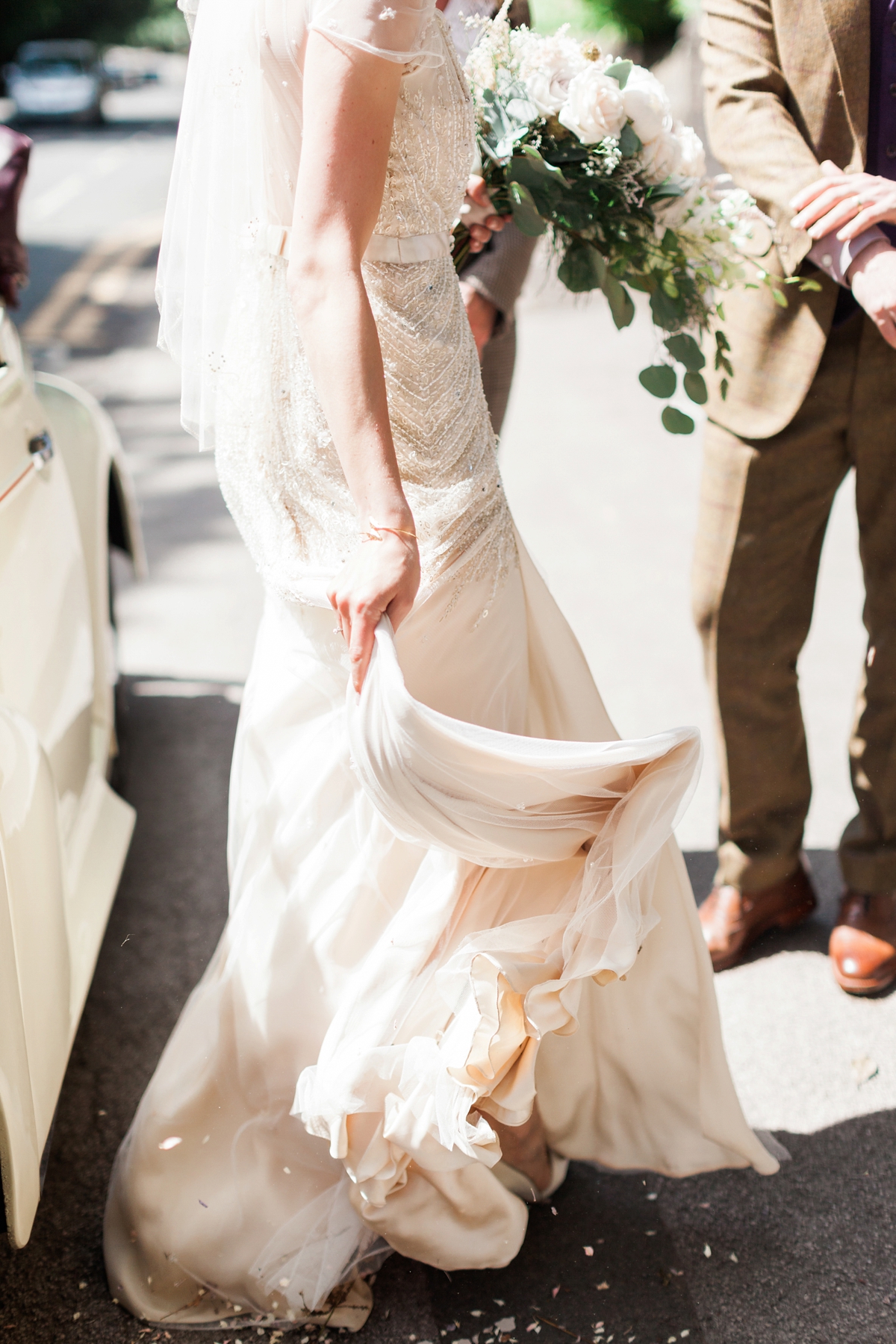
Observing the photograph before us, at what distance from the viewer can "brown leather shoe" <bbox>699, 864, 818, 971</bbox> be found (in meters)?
2.72

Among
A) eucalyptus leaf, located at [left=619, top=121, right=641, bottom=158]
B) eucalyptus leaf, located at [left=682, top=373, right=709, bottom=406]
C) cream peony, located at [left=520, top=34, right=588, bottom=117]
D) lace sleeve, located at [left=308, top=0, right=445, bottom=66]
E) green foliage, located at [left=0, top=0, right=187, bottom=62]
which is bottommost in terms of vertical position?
green foliage, located at [left=0, top=0, right=187, bottom=62]

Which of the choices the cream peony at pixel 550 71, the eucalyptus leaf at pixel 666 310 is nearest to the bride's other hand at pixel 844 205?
the eucalyptus leaf at pixel 666 310

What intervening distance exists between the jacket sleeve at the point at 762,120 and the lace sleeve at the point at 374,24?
Answer: 1.00 m

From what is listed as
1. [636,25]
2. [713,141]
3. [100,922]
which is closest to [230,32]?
[713,141]

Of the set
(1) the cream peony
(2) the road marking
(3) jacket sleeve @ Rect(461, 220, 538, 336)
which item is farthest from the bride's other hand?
(2) the road marking

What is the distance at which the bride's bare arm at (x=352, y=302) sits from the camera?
1.42m

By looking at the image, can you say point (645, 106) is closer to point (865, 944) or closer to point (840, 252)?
point (840, 252)

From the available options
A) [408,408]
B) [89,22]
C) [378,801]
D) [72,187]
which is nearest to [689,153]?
[408,408]

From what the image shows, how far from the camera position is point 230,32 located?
1.58 metres

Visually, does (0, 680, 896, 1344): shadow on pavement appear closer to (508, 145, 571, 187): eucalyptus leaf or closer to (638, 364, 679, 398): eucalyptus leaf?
(638, 364, 679, 398): eucalyptus leaf

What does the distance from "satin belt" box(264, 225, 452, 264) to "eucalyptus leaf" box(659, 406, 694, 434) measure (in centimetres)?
68

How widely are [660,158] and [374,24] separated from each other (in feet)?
2.54

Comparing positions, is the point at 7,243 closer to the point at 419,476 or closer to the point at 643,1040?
Answer: the point at 419,476

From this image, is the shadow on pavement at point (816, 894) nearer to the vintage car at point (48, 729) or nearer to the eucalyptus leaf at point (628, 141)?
the vintage car at point (48, 729)
